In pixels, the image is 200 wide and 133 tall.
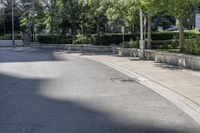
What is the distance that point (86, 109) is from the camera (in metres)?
10.5

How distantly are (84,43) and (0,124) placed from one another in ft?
128

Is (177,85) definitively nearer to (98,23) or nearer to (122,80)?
(122,80)

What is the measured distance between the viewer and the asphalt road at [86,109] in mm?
8492

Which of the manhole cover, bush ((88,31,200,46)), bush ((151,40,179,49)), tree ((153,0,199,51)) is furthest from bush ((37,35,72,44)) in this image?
the manhole cover

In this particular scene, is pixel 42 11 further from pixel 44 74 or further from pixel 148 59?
→ pixel 44 74

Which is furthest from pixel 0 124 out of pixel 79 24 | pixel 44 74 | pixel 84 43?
pixel 79 24

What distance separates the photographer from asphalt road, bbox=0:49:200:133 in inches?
334

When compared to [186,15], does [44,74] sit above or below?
below

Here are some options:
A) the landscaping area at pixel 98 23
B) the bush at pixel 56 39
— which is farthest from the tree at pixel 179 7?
the bush at pixel 56 39

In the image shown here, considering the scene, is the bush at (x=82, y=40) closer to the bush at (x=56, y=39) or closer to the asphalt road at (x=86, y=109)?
the bush at (x=56, y=39)

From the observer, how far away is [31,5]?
56438 mm

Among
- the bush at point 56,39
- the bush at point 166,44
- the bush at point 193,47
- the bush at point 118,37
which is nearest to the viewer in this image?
the bush at point 193,47

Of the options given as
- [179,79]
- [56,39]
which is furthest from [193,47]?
Result: [56,39]

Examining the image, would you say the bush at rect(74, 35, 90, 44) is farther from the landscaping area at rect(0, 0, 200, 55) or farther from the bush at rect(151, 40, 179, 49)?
the bush at rect(151, 40, 179, 49)
